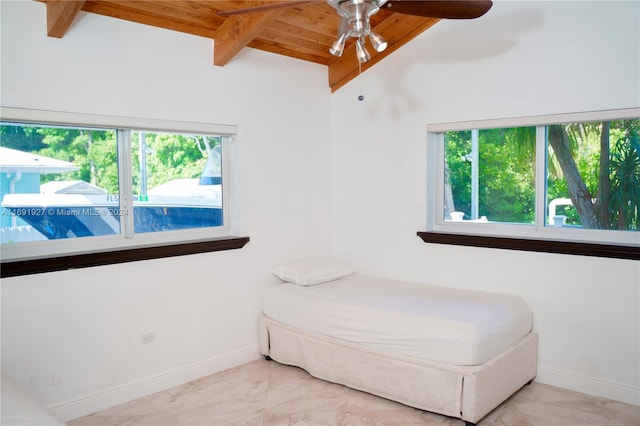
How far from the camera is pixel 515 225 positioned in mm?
3482

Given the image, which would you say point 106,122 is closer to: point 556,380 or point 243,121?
point 243,121

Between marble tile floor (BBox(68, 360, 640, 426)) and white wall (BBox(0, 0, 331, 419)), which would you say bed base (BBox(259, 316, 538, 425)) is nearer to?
marble tile floor (BBox(68, 360, 640, 426))

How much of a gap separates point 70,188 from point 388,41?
101 inches

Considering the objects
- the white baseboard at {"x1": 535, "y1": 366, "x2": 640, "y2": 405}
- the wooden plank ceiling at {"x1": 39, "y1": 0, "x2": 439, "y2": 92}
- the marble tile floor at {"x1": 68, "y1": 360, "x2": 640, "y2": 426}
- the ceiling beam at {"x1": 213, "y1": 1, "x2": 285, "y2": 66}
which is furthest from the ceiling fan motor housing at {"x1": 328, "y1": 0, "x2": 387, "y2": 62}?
the white baseboard at {"x1": 535, "y1": 366, "x2": 640, "y2": 405}

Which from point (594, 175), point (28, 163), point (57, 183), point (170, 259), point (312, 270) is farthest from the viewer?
point (312, 270)

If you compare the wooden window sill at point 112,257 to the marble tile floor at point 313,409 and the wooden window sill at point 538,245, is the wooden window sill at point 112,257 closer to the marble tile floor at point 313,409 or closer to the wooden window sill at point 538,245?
the marble tile floor at point 313,409

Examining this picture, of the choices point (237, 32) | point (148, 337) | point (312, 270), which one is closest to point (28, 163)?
point (148, 337)

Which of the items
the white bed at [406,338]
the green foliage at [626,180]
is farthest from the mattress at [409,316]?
the green foliage at [626,180]

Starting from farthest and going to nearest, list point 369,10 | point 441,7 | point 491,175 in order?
1. point 491,175
2. point 441,7
3. point 369,10

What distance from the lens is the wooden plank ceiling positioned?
2.87 metres

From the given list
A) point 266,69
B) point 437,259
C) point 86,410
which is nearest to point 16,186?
point 86,410

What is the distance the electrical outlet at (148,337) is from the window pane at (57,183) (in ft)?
2.27

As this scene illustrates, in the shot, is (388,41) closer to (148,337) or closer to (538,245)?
(538,245)

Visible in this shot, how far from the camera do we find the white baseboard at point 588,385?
9.71 ft
